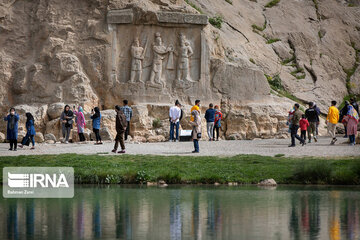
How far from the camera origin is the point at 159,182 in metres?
18.6

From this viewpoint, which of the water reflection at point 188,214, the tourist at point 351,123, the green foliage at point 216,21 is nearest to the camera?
the water reflection at point 188,214

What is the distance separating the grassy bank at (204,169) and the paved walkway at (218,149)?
2.58 metres

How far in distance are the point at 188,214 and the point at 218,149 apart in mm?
12250

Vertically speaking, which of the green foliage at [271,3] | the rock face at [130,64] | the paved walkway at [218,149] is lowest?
the paved walkway at [218,149]

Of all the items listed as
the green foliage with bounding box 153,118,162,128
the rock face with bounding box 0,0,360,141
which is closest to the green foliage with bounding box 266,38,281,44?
the rock face with bounding box 0,0,360,141

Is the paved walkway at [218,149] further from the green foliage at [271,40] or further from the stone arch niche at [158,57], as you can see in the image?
the green foliage at [271,40]

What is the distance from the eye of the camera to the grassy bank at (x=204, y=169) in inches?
731

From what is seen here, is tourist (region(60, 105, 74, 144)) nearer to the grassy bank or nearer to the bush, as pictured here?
the grassy bank

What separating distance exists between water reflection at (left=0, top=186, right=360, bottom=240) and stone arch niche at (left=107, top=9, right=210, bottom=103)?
17.8 m

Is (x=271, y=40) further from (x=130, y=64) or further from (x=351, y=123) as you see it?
(x=351, y=123)

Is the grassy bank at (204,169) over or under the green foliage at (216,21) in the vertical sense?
under

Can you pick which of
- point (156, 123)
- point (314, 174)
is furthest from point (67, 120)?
point (314, 174)

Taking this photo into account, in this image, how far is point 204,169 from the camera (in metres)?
19.4

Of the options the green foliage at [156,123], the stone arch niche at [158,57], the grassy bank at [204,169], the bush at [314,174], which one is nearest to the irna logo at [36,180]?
the grassy bank at [204,169]
